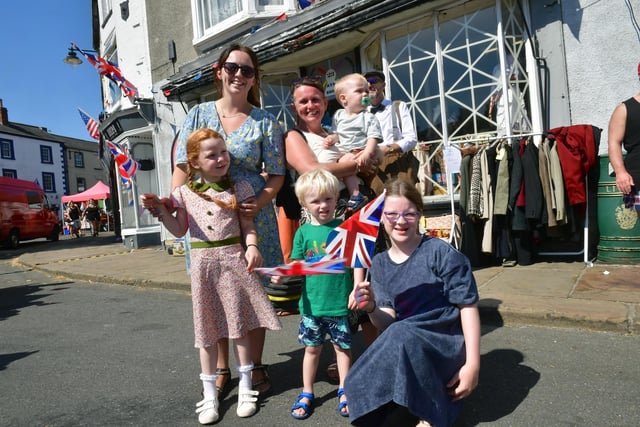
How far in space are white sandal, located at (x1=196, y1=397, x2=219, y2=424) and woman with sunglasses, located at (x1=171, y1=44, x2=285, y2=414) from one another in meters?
0.23

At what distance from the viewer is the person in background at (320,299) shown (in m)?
2.39

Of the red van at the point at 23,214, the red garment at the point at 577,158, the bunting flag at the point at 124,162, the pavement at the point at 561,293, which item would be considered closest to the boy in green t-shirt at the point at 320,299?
the pavement at the point at 561,293

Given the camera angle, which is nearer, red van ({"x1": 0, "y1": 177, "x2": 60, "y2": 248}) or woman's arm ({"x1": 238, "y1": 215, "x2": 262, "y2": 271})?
woman's arm ({"x1": 238, "y1": 215, "x2": 262, "y2": 271})

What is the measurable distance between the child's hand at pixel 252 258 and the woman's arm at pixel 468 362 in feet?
3.58

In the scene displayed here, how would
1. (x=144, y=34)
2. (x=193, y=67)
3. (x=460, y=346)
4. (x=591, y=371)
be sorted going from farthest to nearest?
(x=144, y=34)
(x=193, y=67)
(x=591, y=371)
(x=460, y=346)

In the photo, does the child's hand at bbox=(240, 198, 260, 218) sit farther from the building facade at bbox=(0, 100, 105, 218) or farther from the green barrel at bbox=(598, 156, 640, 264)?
the building facade at bbox=(0, 100, 105, 218)

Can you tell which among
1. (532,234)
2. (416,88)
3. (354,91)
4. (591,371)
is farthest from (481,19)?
(591,371)

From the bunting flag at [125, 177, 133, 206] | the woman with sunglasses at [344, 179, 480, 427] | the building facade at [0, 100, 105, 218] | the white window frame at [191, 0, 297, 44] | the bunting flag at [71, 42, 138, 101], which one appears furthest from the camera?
the building facade at [0, 100, 105, 218]

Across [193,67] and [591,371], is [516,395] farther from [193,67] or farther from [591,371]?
[193,67]

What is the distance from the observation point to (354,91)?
300 centimetres

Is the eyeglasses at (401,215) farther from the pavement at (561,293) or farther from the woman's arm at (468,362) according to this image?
the pavement at (561,293)

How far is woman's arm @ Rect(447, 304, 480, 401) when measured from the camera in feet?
6.75

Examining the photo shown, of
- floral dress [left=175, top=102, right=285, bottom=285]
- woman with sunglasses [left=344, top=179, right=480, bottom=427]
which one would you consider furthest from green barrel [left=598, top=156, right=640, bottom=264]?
floral dress [left=175, top=102, right=285, bottom=285]

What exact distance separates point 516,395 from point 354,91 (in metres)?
2.05
